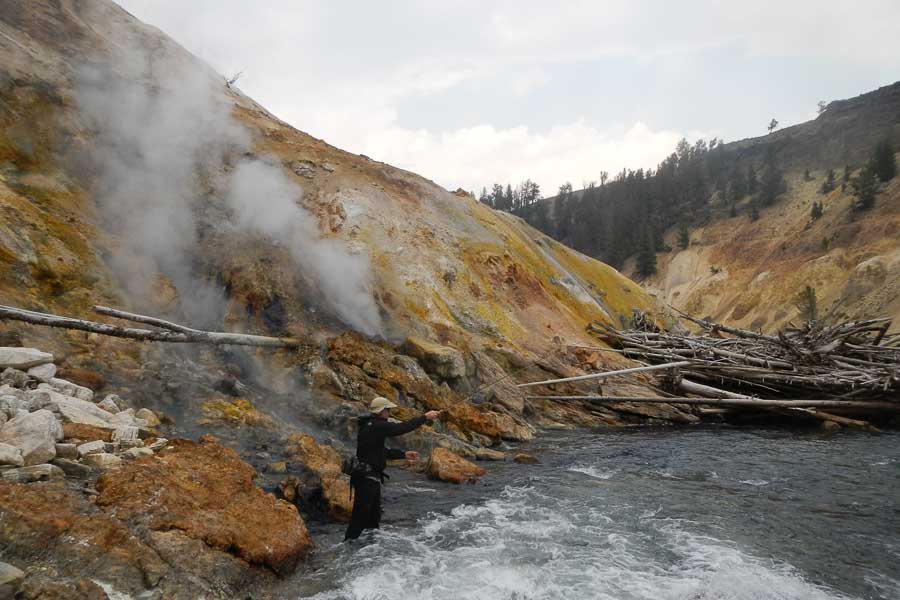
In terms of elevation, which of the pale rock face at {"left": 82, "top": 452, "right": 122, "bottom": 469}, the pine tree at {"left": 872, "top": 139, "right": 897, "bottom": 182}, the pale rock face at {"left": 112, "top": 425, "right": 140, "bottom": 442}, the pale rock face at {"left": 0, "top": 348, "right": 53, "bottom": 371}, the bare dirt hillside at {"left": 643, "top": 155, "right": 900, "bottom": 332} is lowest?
the pale rock face at {"left": 82, "top": 452, "right": 122, "bottom": 469}

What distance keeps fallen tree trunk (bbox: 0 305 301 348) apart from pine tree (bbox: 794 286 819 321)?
34.8 m

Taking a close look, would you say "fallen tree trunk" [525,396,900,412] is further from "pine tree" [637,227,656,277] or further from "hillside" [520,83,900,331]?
"pine tree" [637,227,656,277]

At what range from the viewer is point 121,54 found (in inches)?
585

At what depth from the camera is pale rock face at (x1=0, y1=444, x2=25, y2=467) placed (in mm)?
4402

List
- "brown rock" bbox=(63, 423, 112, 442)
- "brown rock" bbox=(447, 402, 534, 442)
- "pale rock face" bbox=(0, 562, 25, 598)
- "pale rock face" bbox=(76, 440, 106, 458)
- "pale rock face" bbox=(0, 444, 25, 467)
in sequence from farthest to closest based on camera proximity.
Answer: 1. "brown rock" bbox=(447, 402, 534, 442)
2. "brown rock" bbox=(63, 423, 112, 442)
3. "pale rock face" bbox=(76, 440, 106, 458)
4. "pale rock face" bbox=(0, 444, 25, 467)
5. "pale rock face" bbox=(0, 562, 25, 598)

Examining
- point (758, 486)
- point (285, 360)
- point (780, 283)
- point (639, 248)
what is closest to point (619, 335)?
point (758, 486)

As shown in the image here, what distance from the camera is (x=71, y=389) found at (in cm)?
666

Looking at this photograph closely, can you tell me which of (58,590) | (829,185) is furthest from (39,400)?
(829,185)

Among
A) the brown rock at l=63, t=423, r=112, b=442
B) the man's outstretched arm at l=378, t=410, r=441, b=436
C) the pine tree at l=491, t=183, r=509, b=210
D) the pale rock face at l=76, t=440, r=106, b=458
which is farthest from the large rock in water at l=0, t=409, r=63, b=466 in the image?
the pine tree at l=491, t=183, r=509, b=210

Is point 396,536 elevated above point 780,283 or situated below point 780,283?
below

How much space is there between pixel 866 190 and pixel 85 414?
50847 millimetres

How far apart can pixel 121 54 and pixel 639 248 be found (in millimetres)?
55755

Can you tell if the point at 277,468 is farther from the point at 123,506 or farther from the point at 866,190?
the point at 866,190

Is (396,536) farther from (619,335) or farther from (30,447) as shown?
(619,335)
